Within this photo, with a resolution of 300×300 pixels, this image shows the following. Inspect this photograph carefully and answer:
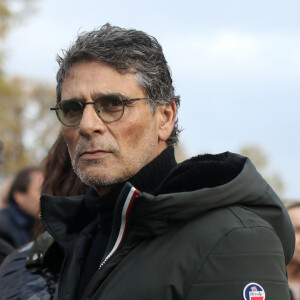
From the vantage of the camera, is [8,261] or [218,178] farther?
[8,261]

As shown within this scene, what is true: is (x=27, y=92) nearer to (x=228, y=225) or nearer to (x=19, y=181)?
(x=19, y=181)

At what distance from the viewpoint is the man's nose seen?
2.53 m

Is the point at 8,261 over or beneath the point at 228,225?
beneath

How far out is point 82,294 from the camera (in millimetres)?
2480

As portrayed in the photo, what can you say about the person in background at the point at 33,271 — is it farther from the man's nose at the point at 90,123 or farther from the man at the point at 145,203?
the man's nose at the point at 90,123

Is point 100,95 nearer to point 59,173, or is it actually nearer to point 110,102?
point 110,102

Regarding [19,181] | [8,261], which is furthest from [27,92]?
[8,261]

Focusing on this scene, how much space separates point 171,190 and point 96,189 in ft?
1.45

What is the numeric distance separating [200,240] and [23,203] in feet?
14.5

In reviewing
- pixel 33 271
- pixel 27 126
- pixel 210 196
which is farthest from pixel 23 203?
pixel 27 126

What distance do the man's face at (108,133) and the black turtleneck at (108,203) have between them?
0.04 m

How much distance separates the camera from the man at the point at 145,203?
2.07m

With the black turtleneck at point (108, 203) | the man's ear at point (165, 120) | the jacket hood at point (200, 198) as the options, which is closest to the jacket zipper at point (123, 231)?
the jacket hood at point (200, 198)

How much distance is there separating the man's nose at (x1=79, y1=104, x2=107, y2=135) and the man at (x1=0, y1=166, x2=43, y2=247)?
11.2 ft
